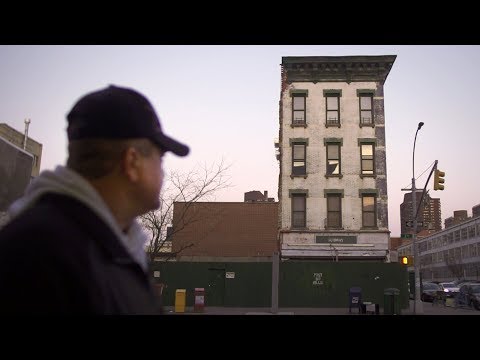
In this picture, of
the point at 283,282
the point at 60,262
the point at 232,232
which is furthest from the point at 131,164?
the point at 232,232

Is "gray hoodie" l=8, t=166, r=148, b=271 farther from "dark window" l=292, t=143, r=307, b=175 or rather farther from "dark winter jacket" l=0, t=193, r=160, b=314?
"dark window" l=292, t=143, r=307, b=175

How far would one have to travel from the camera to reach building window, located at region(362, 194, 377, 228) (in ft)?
84.3

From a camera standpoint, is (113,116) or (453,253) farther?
(453,253)

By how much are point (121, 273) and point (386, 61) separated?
28.5 m

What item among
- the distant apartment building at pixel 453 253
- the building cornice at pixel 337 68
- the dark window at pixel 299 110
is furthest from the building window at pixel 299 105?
the distant apartment building at pixel 453 253

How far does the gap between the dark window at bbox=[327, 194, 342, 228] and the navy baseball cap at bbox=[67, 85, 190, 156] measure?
A: 25138mm

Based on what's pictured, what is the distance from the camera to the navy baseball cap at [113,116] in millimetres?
1280

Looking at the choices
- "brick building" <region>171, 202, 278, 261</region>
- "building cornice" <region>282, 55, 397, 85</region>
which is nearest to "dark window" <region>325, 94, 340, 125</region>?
"building cornice" <region>282, 55, 397, 85</region>

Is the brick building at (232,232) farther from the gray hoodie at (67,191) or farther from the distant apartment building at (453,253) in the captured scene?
the distant apartment building at (453,253)

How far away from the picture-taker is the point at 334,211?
85.5ft

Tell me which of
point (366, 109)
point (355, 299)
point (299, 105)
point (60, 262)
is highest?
point (299, 105)

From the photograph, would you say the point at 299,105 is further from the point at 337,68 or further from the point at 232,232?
the point at 232,232

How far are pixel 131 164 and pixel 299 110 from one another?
87.5 feet
